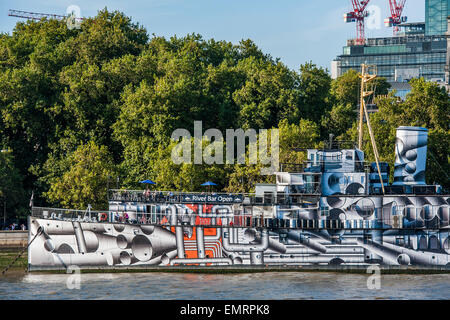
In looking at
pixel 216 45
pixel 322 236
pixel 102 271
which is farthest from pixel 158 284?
pixel 216 45

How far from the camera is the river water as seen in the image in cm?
4250

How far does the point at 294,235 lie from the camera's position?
169ft

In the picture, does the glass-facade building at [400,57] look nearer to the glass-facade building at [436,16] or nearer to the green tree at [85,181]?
the glass-facade building at [436,16]

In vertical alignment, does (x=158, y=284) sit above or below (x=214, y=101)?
below

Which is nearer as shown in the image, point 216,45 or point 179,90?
point 179,90

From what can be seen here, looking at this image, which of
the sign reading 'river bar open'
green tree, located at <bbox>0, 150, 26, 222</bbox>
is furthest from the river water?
green tree, located at <bbox>0, 150, 26, 222</bbox>

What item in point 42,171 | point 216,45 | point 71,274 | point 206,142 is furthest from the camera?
point 216,45

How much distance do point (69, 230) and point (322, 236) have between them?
656 inches

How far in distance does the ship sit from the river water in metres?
1.43

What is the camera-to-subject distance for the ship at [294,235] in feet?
168

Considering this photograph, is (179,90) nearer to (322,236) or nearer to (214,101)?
(214,101)

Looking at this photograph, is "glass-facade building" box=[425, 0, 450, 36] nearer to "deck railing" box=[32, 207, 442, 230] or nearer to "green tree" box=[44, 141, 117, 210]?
"green tree" box=[44, 141, 117, 210]

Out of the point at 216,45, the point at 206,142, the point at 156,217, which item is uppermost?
the point at 216,45

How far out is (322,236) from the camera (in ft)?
168
